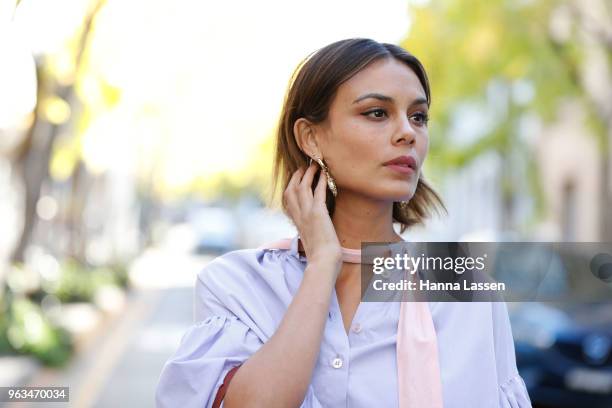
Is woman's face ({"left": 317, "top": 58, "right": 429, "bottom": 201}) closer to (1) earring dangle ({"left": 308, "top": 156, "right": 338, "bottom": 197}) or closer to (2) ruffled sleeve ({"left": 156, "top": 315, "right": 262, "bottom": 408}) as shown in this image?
(1) earring dangle ({"left": 308, "top": 156, "right": 338, "bottom": 197})

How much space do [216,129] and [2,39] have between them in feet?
81.3

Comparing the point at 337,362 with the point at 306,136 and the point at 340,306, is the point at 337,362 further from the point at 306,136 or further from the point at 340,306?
the point at 306,136

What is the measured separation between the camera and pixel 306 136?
2.61 meters

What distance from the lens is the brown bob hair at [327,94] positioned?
8.11ft

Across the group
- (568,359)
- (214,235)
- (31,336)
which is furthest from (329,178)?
(214,235)

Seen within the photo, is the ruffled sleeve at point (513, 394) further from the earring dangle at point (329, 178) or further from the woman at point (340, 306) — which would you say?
the earring dangle at point (329, 178)

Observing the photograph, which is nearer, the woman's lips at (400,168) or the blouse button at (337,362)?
the blouse button at (337,362)

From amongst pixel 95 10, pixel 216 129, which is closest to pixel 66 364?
pixel 95 10

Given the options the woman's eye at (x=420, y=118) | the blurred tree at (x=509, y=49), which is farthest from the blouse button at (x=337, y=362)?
the blurred tree at (x=509, y=49)

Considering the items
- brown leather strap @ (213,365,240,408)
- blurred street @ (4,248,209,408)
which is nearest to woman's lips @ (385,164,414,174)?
brown leather strap @ (213,365,240,408)

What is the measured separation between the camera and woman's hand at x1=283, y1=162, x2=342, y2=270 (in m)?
2.40

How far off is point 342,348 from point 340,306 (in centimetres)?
16

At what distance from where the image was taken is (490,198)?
38250mm

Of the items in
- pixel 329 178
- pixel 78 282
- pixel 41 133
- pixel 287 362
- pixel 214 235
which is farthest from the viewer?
pixel 214 235
